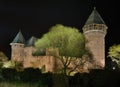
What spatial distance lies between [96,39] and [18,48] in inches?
715

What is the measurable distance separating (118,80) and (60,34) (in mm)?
22451

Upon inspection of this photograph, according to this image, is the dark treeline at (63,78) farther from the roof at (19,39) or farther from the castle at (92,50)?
the roof at (19,39)

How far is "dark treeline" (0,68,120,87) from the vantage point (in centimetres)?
3488

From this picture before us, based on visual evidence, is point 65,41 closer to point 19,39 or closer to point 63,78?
point 63,78

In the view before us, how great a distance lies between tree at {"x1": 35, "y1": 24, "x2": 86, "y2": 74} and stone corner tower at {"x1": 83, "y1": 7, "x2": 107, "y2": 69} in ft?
11.1

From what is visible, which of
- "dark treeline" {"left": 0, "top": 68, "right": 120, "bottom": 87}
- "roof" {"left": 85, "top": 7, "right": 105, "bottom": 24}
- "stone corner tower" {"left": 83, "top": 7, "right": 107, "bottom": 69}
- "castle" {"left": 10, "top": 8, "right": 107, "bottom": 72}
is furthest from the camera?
"roof" {"left": 85, "top": 7, "right": 105, "bottom": 24}

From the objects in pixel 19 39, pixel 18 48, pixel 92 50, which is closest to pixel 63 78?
pixel 92 50

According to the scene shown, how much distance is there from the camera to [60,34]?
55344 millimetres

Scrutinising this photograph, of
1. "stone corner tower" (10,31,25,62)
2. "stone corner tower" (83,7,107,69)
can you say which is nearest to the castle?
"stone corner tower" (83,7,107,69)

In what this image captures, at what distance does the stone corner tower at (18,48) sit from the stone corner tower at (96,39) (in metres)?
14.8

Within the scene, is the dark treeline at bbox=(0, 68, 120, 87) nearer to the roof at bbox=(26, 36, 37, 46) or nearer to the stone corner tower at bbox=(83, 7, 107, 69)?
the stone corner tower at bbox=(83, 7, 107, 69)

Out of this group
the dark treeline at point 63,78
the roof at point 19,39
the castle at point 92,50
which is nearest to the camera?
the dark treeline at point 63,78

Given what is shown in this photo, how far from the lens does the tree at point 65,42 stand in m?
55.2

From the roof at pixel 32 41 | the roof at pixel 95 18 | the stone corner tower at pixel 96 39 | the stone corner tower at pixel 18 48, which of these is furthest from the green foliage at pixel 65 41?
the stone corner tower at pixel 18 48
